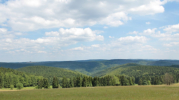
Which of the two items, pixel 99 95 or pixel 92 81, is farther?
pixel 92 81

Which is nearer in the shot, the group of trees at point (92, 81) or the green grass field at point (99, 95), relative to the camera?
the green grass field at point (99, 95)

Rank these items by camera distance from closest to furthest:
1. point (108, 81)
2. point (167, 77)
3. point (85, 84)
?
point (167, 77)
point (85, 84)
point (108, 81)

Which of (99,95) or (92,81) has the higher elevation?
(99,95)

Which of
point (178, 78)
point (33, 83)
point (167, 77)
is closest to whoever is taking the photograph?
point (167, 77)

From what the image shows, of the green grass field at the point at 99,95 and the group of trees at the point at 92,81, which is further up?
the green grass field at the point at 99,95

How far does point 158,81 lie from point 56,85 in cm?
10086

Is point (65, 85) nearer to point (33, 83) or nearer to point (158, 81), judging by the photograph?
point (33, 83)

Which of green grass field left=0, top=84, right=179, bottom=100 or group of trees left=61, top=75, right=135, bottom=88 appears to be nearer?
green grass field left=0, top=84, right=179, bottom=100

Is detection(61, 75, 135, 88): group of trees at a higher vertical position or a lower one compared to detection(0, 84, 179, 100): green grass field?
lower

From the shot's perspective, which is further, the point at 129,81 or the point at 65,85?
the point at 129,81

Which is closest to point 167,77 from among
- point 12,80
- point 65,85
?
Result: point 65,85

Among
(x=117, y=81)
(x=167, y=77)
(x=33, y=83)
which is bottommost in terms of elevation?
(x=33, y=83)

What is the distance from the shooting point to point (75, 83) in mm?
98875

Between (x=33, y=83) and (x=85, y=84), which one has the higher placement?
(x=85, y=84)
